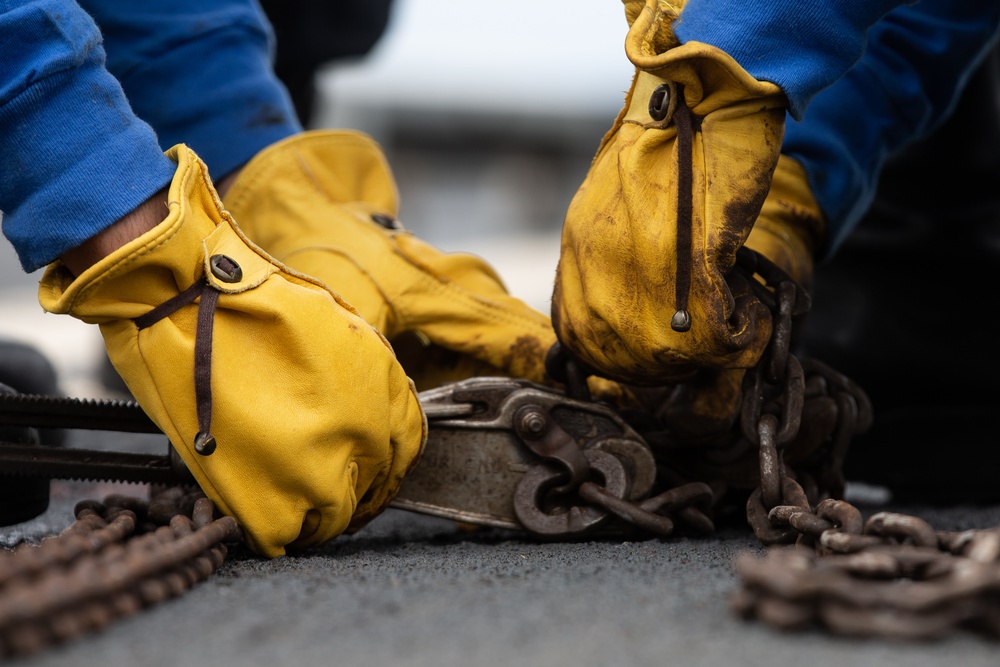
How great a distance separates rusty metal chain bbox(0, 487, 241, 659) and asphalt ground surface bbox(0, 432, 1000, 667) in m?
0.02

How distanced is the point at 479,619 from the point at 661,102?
76 centimetres

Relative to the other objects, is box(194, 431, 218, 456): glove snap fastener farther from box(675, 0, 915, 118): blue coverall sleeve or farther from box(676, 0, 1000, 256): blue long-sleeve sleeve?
box(676, 0, 1000, 256): blue long-sleeve sleeve

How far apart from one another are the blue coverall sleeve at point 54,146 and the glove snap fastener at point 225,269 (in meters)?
0.13

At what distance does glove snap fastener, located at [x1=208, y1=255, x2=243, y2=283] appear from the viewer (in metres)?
1.40

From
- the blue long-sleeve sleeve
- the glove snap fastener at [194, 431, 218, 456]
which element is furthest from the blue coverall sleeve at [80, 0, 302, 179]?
the blue long-sleeve sleeve

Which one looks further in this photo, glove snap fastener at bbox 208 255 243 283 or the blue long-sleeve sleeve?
the blue long-sleeve sleeve

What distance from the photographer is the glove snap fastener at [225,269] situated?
1.40 meters

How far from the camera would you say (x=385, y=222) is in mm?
1951

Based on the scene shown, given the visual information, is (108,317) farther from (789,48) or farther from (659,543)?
(789,48)

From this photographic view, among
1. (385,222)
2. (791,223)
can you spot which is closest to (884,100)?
(791,223)

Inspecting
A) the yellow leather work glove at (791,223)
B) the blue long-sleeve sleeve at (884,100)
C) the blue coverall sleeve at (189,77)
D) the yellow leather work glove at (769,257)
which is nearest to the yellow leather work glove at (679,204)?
the yellow leather work glove at (769,257)

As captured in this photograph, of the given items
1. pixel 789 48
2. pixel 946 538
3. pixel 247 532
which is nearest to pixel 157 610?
pixel 247 532

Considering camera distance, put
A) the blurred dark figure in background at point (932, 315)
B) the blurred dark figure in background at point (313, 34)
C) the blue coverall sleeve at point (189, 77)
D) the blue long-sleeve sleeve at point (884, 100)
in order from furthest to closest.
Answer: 1. the blurred dark figure in background at point (313, 34)
2. the blurred dark figure in background at point (932, 315)
3. the blue coverall sleeve at point (189, 77)
4. the blue long-sleeve sleeve at point (884, 100)

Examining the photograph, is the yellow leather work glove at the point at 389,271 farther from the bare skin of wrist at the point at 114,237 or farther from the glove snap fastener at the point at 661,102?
the glove snap fastener at the point at 661,102
